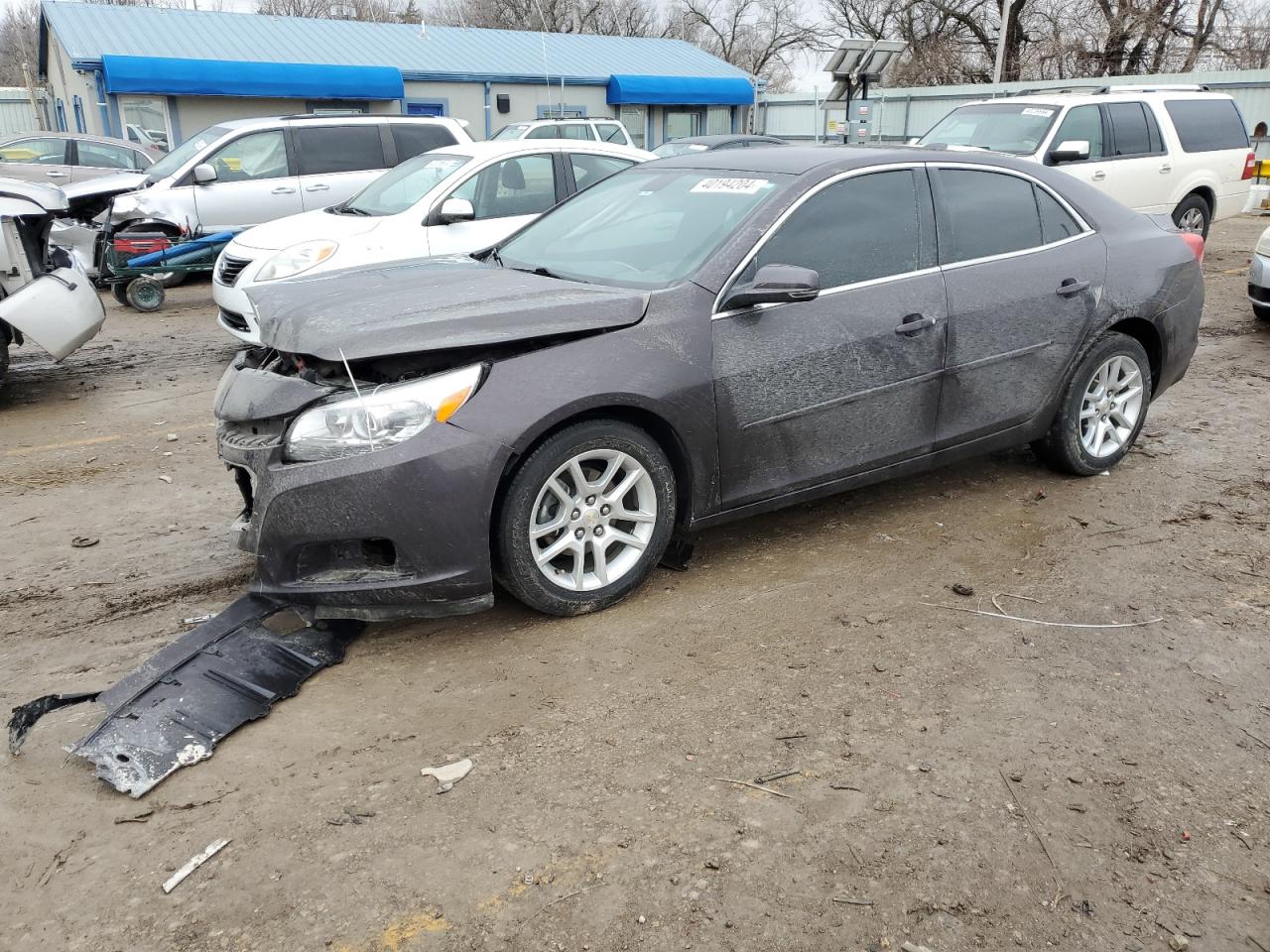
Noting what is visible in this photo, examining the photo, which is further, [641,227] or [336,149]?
[336,149]

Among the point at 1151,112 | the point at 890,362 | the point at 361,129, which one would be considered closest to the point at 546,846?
the point at 890,362

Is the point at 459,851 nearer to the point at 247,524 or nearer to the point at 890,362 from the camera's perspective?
the point at 247,524

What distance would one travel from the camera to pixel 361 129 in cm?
1224

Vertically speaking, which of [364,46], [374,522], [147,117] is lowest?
[374,522]

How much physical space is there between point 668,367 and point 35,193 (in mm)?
5820

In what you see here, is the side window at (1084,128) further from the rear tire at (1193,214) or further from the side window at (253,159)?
the side window at (253,159)

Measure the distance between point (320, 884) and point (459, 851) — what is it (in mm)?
352

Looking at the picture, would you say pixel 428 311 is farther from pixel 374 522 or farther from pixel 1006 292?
pixel 1006 292

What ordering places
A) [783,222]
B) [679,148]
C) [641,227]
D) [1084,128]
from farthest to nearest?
1. [679,148]
2. [1084,128]
3. [641,227]
4. [783,222]

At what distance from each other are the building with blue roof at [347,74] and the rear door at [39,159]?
6.02 metres

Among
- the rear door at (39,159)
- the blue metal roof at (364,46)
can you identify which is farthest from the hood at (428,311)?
the blue metal roof at (364,46)

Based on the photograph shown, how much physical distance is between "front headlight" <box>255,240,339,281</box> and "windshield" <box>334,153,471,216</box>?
0.72 metres

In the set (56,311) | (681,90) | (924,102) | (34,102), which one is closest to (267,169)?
(56,311)

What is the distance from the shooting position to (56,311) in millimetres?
7203
